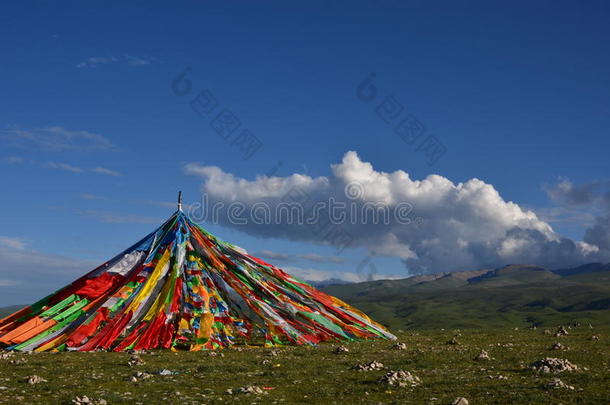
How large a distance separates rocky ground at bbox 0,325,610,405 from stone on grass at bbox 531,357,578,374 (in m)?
0.04

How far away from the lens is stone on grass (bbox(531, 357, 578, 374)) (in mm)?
20391

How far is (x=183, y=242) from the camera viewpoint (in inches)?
1427

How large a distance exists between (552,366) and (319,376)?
912 cm

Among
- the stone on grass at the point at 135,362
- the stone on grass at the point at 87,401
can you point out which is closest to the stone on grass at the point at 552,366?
the stone on grass at the point at 87,401

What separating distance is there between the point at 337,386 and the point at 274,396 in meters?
2.66

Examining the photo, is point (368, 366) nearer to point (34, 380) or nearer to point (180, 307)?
point (34, 380)

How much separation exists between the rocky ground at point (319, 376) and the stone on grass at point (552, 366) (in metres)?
0.04

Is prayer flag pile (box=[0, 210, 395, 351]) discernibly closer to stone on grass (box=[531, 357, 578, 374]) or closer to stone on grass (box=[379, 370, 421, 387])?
stone on grass (box=[379, 370, 421, 387])

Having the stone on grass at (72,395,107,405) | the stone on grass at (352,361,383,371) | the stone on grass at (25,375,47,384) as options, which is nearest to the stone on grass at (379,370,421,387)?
the stone on grass at (352,361,383,371)

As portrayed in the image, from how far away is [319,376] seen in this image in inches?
810

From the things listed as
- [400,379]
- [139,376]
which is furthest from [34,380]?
[400,379]

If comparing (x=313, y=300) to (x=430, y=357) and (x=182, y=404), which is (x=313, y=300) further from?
(x=182, y=404)

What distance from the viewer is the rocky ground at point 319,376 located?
16.5 m

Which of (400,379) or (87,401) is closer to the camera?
(87,401)
